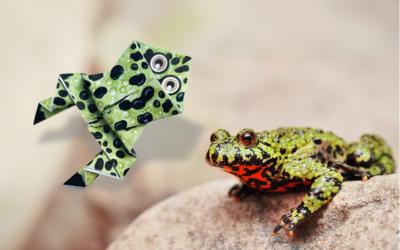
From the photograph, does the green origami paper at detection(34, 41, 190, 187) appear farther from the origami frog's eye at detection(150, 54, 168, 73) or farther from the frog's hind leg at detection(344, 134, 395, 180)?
the frog's hind leg at detection(344, 134, 395, 180)

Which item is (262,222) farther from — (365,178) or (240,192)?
(365,178)

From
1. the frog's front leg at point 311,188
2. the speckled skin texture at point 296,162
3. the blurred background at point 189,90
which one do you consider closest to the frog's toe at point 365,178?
the speckled skin texture at point 296,162

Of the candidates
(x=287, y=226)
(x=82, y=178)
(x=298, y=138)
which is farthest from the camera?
(x=298, y=138)

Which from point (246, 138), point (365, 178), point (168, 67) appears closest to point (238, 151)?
point (246, 138)

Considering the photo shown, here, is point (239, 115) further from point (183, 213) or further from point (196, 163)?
point (183, 213)

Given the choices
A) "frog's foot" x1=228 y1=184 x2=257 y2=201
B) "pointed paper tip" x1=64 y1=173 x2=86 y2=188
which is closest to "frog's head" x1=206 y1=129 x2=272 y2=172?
"frog's foot" x1=228 y1=184 x2=257 y2=201

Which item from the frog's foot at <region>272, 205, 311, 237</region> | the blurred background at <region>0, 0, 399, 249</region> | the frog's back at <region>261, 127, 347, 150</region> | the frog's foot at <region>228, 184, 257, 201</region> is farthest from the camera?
the blurred background at <region>0, 0, 399, 249</region>

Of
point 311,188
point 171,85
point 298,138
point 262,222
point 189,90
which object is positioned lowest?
point 262,222

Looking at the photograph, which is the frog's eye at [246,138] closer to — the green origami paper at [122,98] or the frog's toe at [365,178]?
the green origami paper at [122,98]
